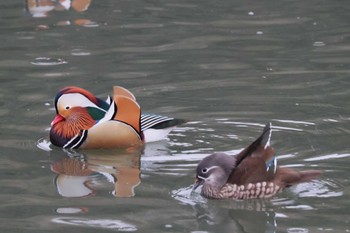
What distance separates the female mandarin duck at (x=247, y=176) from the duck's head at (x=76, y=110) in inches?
81.2

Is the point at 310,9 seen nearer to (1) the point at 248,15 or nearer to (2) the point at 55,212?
(1) the point at 248,15

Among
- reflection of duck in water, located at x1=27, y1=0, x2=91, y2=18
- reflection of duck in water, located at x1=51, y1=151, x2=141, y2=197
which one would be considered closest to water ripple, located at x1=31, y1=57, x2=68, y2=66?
reflection of duck in water, located at x1=27, y1=0, x2=91, y2=18

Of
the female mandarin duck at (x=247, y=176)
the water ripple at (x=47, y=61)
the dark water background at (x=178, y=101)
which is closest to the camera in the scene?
the dark water background at (x=178, y=101)

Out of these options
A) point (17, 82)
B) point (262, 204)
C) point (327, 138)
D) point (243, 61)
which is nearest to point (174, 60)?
point (243, 61)

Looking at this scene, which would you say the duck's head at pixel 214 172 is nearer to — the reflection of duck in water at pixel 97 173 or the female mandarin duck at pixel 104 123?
the reflection of duck in water at pixel 97 173

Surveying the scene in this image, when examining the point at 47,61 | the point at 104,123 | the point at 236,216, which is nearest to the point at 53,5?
the point at 47,61

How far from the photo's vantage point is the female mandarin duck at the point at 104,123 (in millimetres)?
9750

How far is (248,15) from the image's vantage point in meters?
15.6

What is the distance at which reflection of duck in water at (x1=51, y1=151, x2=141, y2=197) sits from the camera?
27.8ft

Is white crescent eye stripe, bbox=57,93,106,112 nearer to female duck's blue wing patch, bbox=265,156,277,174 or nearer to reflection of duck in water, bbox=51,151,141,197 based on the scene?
reflection of duck in water, bbox=51,151,141,197

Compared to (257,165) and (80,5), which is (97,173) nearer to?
(257,165)

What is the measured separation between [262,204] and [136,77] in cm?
459

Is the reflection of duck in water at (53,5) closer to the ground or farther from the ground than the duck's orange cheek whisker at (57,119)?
closer to the ground

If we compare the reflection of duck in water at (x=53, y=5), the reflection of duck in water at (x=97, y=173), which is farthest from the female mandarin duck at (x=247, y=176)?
the reflection of duck in water at (x=53, y=5)
